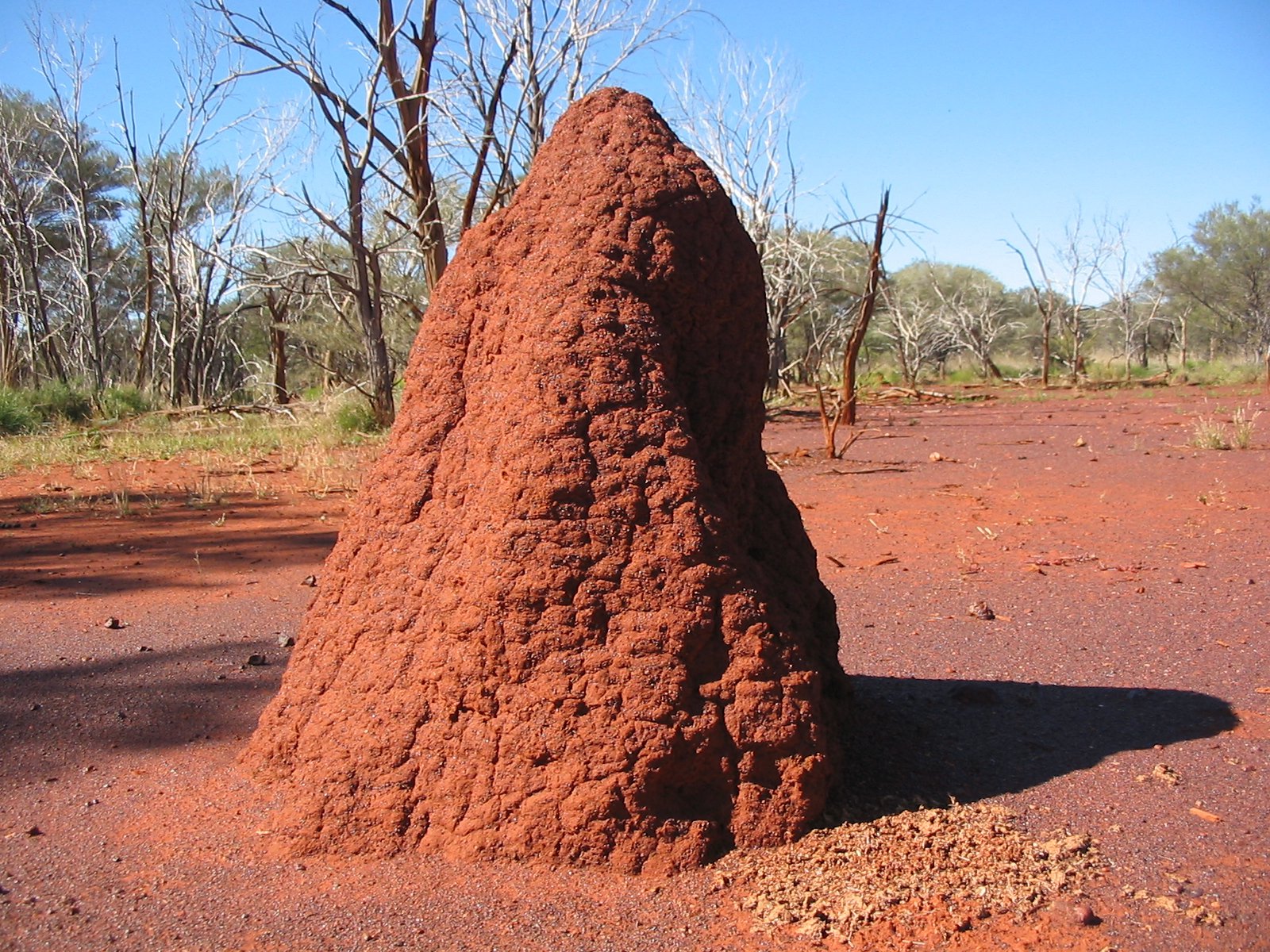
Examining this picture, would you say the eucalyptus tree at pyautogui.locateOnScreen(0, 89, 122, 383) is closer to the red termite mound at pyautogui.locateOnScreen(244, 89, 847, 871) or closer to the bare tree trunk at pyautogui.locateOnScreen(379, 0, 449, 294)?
the bare tree trunk at pyautogui.locateOnScreen(379, 0, 449, 294)

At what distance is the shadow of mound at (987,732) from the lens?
9.52 ft

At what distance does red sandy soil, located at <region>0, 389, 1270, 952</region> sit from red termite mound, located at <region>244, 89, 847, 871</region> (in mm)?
149

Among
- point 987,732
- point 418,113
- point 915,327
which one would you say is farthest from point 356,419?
point 915,327

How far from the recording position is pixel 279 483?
9.56m

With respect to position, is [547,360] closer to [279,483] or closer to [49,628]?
[49,628]

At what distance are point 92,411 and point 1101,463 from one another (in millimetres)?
13369

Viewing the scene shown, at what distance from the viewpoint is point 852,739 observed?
10.2 feet

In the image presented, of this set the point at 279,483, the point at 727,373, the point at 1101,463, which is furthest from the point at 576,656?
the point at 1101,463

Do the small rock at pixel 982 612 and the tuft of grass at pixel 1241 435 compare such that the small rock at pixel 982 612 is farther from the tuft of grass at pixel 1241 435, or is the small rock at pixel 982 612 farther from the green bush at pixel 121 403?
the green bush at pixel 121 403

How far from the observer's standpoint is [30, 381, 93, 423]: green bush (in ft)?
48.0

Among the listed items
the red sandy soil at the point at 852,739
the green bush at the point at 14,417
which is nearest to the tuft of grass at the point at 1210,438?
the red sandy soil at the point at 852,739

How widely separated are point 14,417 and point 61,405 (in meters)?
1.68

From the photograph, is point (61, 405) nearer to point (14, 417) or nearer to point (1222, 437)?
point (14, 417)

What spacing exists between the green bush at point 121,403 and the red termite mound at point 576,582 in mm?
13814
